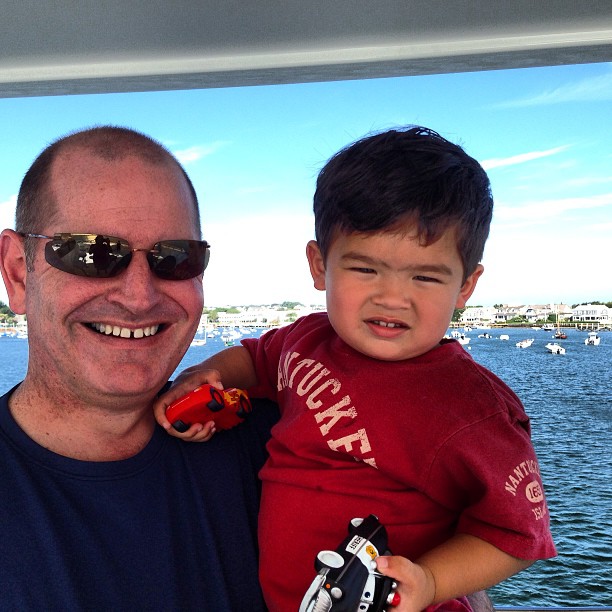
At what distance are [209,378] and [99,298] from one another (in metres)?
0.29

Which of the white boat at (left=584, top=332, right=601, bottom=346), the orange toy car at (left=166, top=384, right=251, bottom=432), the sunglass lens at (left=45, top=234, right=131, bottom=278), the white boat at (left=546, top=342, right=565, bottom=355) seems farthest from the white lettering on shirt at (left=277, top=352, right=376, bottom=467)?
the white boat at (left=584, top=332, right=601, bottom=346)

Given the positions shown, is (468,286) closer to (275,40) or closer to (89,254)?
(89,254)

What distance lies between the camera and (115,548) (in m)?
1.09

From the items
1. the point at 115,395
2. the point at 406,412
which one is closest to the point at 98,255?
the point at 115,395

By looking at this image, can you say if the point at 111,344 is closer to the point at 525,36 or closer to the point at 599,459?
the point at 525,36

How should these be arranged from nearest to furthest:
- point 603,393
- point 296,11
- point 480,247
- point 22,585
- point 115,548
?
point 22,585 → point 115,548 → point 480,247 → point 296,11 → point 603,393

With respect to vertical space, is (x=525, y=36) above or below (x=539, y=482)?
above

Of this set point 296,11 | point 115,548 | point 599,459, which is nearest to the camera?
point 115,548

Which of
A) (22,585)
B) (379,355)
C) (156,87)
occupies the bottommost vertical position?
(22,585)

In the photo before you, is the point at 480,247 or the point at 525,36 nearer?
the point at 480,247

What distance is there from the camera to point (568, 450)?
2106cm

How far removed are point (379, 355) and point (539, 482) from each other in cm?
33

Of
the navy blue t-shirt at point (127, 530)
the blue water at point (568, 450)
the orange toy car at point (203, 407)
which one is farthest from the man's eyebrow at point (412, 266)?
the blue water at point (568, 450)

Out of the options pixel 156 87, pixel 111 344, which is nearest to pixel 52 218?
pixel 111 344
